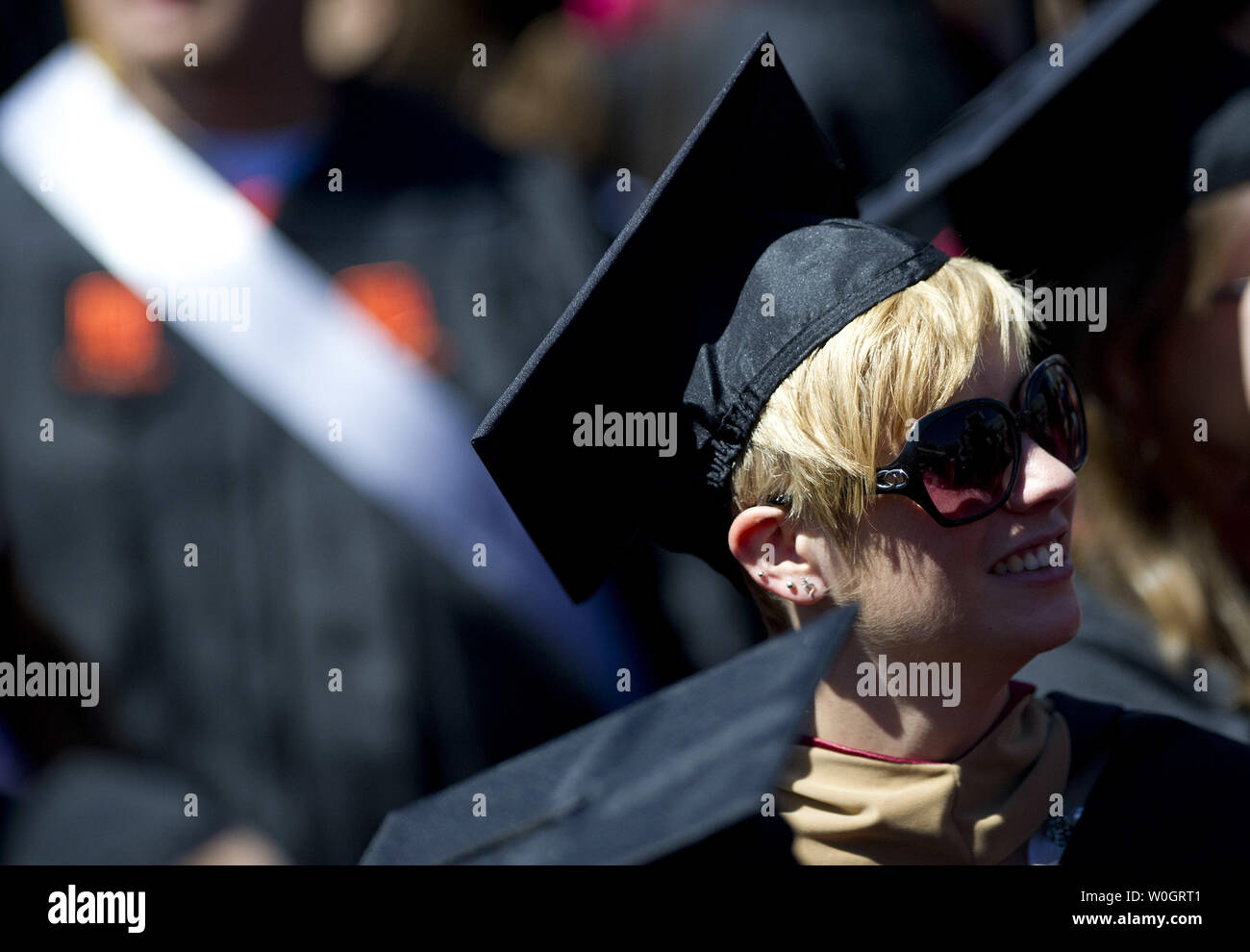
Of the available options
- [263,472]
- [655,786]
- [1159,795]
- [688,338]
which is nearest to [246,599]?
[263,472]

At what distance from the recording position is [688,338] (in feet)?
6.48

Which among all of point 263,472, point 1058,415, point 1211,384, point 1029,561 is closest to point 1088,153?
point 1211,384

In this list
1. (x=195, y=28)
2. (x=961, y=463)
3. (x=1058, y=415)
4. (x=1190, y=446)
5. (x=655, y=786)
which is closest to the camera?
(x=655, y=786)

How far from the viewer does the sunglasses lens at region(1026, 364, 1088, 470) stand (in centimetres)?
190

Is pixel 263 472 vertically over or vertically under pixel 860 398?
over

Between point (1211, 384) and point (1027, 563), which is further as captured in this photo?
point (1211, 384)

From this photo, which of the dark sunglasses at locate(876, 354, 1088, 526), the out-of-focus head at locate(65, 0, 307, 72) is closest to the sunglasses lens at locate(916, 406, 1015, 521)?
the dark sunglasses at locate(876, 354, 1088, 526)

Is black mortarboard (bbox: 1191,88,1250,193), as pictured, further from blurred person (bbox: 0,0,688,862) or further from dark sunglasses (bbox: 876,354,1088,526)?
blurred person (bbox: 0,0,688,862)

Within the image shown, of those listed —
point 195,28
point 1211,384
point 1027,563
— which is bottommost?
point 1027,563

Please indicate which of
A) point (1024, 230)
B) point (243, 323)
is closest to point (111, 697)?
point (243, 323)

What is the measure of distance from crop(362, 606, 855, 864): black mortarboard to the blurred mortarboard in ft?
3.93

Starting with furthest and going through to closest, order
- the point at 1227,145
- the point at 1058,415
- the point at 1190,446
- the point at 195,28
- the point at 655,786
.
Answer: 1. the point at 195,28
2. the point at 1190,446
3. the point at 1227,145
4. the point at 1058,415
5. the point at 655,786

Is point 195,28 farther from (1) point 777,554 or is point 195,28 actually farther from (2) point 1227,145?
(2) point 1227,145
